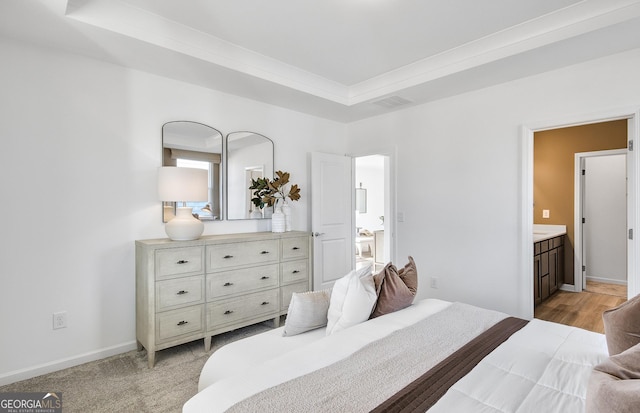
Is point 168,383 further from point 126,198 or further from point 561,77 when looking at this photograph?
point 561,77

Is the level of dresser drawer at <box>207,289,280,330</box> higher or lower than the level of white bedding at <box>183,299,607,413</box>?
lower

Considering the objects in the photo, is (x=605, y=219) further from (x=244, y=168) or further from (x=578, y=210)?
(x=244, y=168)

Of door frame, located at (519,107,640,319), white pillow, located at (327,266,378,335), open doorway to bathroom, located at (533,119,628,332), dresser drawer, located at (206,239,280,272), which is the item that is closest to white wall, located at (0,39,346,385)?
dresser drawer, located at (206,239,280,272)

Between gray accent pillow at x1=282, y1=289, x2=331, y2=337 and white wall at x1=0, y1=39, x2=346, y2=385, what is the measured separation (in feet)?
5.88

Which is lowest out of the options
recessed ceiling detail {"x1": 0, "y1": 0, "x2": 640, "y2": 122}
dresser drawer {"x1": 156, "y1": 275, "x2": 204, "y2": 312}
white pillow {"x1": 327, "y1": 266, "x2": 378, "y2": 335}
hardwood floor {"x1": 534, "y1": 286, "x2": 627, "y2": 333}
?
hardwood floor {"x1": 534, "y1": 286, "x2": 627, "y2": 333}

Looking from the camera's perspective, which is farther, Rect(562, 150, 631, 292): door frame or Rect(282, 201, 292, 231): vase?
Rect(562, 150, 631, 292): door frame

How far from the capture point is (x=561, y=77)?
9.62 ft

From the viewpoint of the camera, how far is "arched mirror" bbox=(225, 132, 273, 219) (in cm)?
356

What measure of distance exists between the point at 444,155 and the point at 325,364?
118 inches

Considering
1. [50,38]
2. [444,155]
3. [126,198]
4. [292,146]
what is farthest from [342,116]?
[50,38]

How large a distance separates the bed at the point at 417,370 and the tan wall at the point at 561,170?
3.94 meters

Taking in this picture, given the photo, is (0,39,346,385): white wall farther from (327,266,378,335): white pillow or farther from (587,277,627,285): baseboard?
(587,277,627,285): baseboard

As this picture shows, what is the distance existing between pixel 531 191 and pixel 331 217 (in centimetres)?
224

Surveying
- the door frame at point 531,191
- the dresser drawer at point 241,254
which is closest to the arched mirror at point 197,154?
the dresser drawer at point 241,254
